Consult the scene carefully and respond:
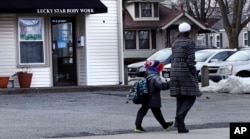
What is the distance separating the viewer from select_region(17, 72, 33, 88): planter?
19234 mm

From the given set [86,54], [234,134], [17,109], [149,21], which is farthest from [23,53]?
[149,21]

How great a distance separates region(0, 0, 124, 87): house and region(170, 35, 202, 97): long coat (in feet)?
30.3

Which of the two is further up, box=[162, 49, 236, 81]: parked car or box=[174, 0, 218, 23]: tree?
box=[174, 0, 218, 23]: tree

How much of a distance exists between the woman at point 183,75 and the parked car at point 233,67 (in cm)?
1165

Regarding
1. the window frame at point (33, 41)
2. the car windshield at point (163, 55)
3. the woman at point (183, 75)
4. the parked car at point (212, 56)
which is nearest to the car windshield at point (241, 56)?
the parked car at point (212, 56)

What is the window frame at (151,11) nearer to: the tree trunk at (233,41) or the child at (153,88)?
the tree trunk at (233,41)

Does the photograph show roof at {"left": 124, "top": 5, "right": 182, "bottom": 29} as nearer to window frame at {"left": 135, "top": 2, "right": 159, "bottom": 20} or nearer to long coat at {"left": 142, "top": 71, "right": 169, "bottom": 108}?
window frame at {"left": 135, "top": 2, "right": 159, "bottom": 20}

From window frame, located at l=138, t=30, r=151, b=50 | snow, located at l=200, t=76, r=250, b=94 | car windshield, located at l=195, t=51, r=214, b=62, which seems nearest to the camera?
snow, located at l=200, t=76, r=250, b=94

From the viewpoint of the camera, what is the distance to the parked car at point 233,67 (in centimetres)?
2242

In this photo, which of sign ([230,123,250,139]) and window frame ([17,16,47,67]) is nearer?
sign ([230,123,250,139])

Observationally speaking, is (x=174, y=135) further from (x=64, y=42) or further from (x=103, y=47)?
(x=64, y=42)

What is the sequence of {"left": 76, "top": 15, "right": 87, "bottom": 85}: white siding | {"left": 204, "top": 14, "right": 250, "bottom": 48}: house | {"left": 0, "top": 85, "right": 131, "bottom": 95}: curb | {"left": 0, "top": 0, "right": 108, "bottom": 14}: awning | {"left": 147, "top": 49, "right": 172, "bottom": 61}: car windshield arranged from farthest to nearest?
{"left": 204, "top": 14, "right": 250, "bottom": 48}: house
{"left": 147, "top": 49, "right": 172, "bottom": 61}: car windshield
{"left": 76, "top": 15, "right": 87, "bottom": 85}: white siding
{"left": 0, "top": 0, "right": 108, "bottom": 14}: awning
{"left": 0, "top": 85, "right": 131, "bottom": 95}: curb

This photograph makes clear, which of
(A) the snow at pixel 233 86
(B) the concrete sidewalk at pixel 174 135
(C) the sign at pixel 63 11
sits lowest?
(B) the concrete sidewalk at pixel 174 135

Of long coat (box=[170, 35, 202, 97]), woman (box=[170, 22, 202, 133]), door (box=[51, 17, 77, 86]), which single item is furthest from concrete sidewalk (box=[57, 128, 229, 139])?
door (box=[51, 17, 77, 86])
